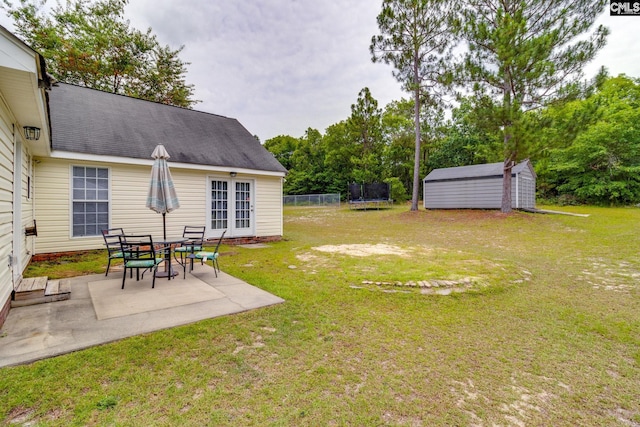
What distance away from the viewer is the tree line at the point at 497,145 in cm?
1209

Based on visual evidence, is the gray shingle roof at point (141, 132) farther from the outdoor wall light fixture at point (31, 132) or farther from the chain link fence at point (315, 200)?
the chain link fence at point (315, 200)

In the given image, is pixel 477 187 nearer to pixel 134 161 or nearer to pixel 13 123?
pixel 134 161

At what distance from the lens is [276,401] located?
6.41ft

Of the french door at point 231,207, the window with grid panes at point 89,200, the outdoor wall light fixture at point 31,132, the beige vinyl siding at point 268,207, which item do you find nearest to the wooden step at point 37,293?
the outdoor wall light fixture at point 31,132

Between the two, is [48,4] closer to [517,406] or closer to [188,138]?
[188,138]

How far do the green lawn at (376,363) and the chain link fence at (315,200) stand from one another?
70.9 ft

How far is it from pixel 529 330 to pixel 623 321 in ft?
4.21

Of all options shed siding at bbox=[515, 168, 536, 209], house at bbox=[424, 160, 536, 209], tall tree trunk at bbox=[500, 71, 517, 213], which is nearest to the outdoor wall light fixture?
tall tree trunk at bbox=[500, 71, 517, 213]

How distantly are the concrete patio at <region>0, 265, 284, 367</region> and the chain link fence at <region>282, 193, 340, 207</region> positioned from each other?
71.8ft

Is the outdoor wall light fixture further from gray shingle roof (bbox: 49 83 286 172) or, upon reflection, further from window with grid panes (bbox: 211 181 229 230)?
window with grid panes (bbox: 211 181 229 230)

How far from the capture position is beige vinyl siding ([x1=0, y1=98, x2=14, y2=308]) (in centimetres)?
315

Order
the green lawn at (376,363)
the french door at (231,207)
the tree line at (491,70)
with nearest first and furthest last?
the green lawn at (376,363) → the french door at (231,207) → the tree line at (491,70)

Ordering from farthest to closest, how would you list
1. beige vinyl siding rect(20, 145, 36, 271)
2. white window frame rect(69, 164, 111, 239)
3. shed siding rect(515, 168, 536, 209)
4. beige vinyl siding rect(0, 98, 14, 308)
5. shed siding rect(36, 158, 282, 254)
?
1. shed siding rect(515, 168, 536, 209)
2. white window frame rect(69, 164, 111, 239)
3. shed siding rect(36, 158, 282, 254)
4. beige vinyl siding rect(20, 145, 36, 271)
5. beige vinyl siding rect(0, 98, 14, 308)

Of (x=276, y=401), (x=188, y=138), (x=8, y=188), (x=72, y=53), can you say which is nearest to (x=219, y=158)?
(x=188, y=138)
